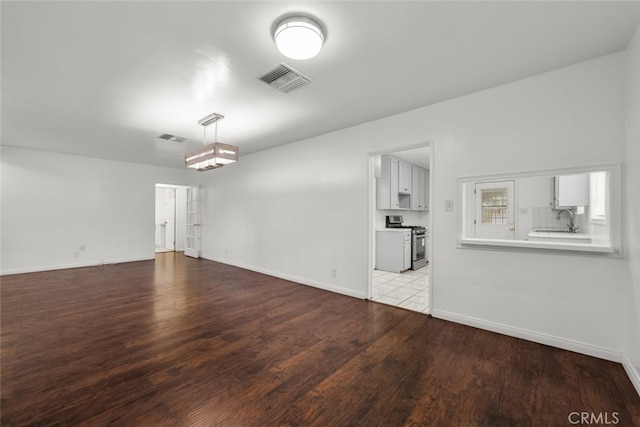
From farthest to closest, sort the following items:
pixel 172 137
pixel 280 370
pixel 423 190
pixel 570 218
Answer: pixel 423 190, pixel 172 137, pixel 570 218, pixel 280 370

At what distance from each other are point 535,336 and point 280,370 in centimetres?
248

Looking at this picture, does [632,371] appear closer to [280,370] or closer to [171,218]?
[280,370]

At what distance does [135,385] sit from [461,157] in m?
3.75

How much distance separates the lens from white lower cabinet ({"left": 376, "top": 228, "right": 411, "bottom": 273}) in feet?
18.3

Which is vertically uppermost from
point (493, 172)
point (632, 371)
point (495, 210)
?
point (493, 172)

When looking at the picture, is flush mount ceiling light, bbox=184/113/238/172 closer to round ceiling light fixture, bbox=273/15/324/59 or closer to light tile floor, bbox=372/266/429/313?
round ceiling light fixture, bbox=273/15/324/59

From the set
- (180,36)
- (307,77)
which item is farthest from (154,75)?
(307,77)

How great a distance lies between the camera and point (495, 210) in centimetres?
379

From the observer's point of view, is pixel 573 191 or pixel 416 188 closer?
pixel 573 191

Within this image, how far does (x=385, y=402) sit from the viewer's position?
1.75 metres

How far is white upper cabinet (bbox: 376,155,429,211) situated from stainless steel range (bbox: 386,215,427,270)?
14.6 inches

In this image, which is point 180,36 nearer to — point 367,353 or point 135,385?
point 135,385

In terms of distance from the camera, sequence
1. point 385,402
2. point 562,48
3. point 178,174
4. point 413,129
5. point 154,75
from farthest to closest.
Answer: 1. point 178,174
2. point 413,129
3. point 154,75
4. point 562,48
5. point 385,402

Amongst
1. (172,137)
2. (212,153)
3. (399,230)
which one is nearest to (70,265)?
(172,137)
